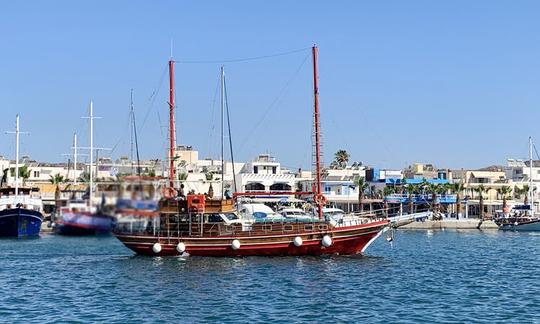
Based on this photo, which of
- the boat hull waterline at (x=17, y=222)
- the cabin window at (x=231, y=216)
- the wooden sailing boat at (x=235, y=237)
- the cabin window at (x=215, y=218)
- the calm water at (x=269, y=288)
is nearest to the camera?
the calm water at (x=269, y=288)

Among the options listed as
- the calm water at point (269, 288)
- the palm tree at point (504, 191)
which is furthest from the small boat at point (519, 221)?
the calm water at point (269, 288)

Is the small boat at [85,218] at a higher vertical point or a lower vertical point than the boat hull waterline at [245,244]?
higher

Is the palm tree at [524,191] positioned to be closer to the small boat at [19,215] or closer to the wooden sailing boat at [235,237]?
the small boat at [19,215]

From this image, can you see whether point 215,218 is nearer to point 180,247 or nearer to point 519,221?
point 180,247

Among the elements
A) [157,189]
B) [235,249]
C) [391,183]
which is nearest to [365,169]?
[391,183]

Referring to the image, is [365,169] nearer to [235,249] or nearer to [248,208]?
Result: [248,208]

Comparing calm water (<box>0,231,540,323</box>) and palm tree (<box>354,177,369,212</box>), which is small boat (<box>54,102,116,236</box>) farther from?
palm tree (<box>354,177,369,212</box>)

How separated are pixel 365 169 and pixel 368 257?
110m

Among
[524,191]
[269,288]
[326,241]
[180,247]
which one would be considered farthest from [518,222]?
[269,288]

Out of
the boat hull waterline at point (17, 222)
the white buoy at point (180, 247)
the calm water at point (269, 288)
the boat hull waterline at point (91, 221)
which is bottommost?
the calm water at point (269, 288)

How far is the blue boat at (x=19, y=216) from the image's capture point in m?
108

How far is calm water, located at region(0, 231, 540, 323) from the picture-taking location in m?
41.6

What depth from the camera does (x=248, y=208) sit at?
8262cm

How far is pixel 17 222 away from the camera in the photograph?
107938mm
